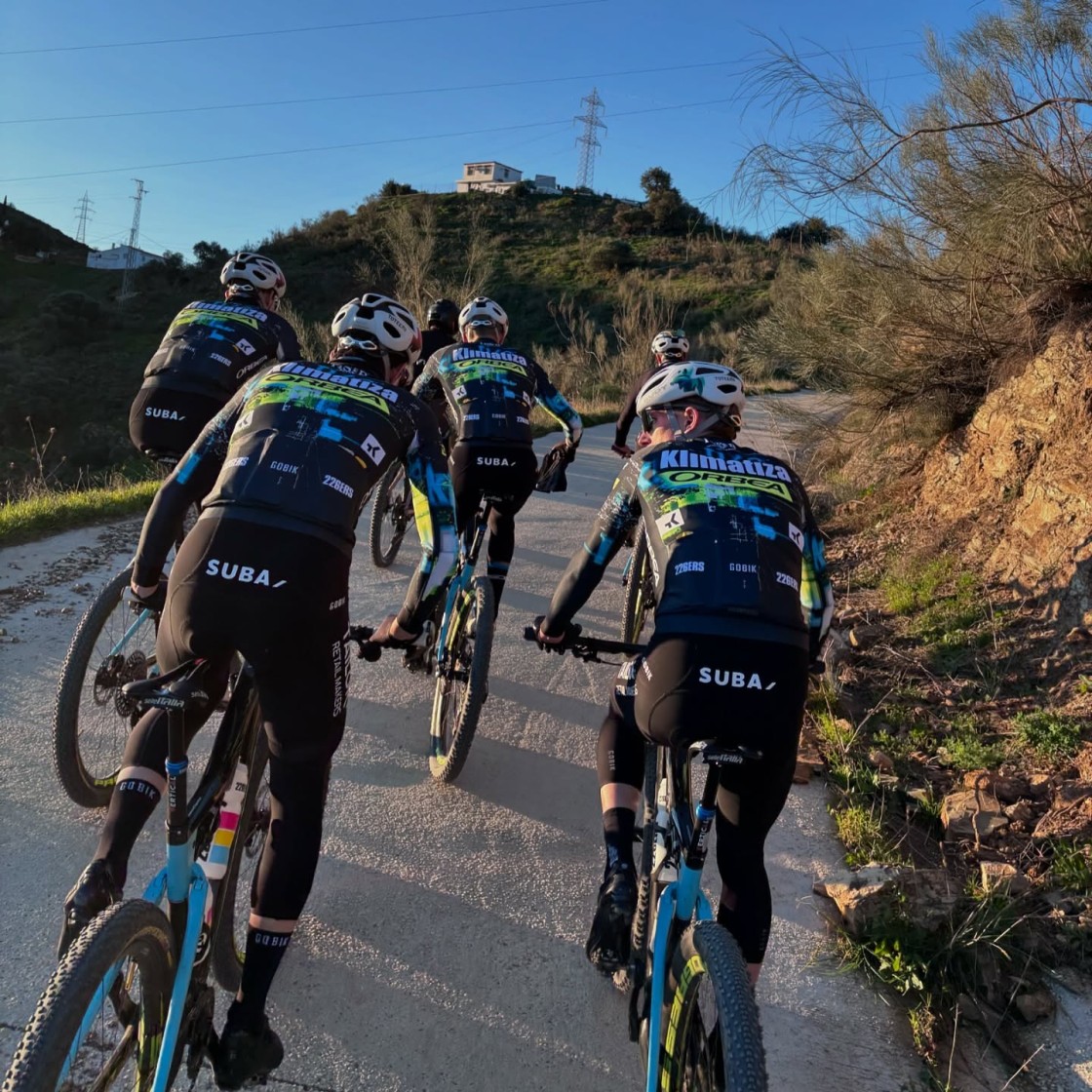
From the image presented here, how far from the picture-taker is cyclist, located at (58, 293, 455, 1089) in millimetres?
2086

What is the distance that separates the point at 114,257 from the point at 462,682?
207 ft

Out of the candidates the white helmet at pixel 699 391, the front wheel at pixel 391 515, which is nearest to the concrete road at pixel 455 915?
the front wheel at pixel 391 515

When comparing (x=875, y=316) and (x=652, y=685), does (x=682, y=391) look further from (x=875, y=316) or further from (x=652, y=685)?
(x=875, y=316)

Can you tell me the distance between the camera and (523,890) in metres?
3.21

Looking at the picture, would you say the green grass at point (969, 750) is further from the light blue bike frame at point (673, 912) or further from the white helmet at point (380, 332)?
the white helmet at point (380, 332)

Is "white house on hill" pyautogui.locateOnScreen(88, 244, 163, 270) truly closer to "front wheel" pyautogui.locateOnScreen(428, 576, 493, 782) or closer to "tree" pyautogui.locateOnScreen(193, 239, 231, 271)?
"tree" pyautogui.locateOnScreen(193, 239, 231, 271)

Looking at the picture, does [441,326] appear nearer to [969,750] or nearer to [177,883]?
[969,750]

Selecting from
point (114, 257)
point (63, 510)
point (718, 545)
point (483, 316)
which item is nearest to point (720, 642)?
point (718, 545)

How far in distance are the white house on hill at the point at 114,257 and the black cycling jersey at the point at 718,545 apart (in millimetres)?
58055

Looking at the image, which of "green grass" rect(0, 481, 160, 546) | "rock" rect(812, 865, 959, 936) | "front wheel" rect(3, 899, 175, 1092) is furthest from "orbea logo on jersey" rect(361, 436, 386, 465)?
"green grass" rect(0, 481, 160, 546)

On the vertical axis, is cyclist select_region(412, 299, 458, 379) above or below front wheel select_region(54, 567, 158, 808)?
above

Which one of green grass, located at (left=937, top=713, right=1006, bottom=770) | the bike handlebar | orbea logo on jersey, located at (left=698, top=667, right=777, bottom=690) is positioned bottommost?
green grass, located at (left=937, top=713, right=1006, bottom=770)

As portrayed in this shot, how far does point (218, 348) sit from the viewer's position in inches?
164

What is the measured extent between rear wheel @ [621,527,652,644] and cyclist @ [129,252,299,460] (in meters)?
2.41
